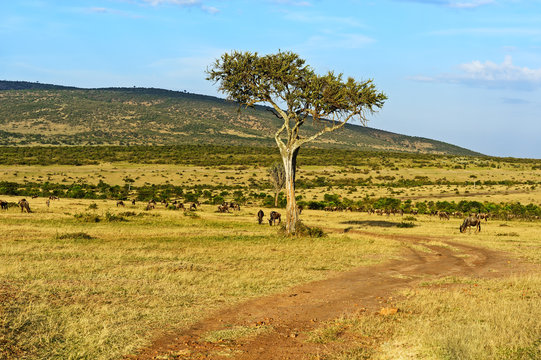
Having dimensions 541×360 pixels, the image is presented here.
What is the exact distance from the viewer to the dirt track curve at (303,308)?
842 cm

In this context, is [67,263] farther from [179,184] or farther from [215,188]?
[179,184]

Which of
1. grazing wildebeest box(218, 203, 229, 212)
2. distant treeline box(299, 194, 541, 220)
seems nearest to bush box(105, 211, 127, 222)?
grazing wildebeest box(218, 203, 229, 212)

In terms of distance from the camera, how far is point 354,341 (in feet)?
29.2

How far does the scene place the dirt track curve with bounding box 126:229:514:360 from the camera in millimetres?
8422

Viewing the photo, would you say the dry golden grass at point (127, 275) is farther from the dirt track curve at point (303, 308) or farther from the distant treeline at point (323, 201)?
the distant treeline at point (323, 201)

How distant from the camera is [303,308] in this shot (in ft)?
37.7

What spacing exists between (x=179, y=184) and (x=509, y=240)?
202 ft

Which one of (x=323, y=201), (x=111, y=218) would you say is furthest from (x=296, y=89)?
(x=323, y=201)

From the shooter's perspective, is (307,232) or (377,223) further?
(377,223)

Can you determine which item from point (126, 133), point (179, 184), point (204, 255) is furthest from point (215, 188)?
point (126, 133)

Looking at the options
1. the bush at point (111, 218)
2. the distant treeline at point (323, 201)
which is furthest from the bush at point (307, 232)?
the distant treeline at point (323, 201)

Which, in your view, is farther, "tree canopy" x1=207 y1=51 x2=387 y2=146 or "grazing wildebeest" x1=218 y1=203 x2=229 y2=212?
"grazing wildebeest" x1=218 y1=203 x2=229 y2=212

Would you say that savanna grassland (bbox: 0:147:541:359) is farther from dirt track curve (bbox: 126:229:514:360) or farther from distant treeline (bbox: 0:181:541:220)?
distant treeline (bbox: 0:181:541:220)

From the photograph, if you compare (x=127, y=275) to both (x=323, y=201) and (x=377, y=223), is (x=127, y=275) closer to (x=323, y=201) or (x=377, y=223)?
(x=377, y=223)
